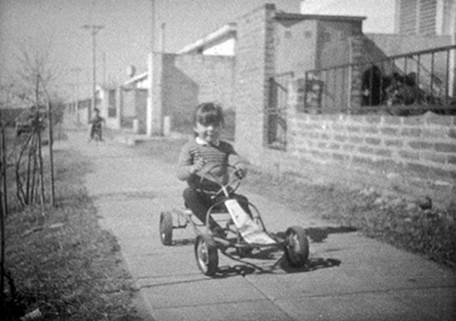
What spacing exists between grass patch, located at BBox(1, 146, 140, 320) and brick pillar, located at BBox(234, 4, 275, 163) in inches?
190

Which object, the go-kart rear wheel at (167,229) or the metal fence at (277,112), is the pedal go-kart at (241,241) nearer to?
the go-kart rear wheel at (167,229)

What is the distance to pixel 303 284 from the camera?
13.2ft

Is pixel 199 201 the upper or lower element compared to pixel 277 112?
lower

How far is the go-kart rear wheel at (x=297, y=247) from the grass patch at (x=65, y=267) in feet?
4.53

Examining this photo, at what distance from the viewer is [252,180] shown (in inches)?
404

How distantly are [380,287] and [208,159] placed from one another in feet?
6.77

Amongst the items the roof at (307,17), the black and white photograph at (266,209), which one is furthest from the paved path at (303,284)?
the roof at (307,17)

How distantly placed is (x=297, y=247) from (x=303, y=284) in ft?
1.40

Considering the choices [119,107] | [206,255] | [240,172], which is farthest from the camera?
[119,107]

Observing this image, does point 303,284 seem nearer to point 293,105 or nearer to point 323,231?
point 323,231

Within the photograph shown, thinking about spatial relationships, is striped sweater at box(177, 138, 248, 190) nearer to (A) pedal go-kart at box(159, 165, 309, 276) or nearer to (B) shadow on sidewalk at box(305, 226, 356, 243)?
(A) pedal go-kart at box(159, 165, 309, 276)

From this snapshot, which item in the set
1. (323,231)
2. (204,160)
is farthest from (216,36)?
(204,160)

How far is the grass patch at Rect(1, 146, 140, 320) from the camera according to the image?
3.66 meters

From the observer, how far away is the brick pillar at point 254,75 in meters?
11.6
